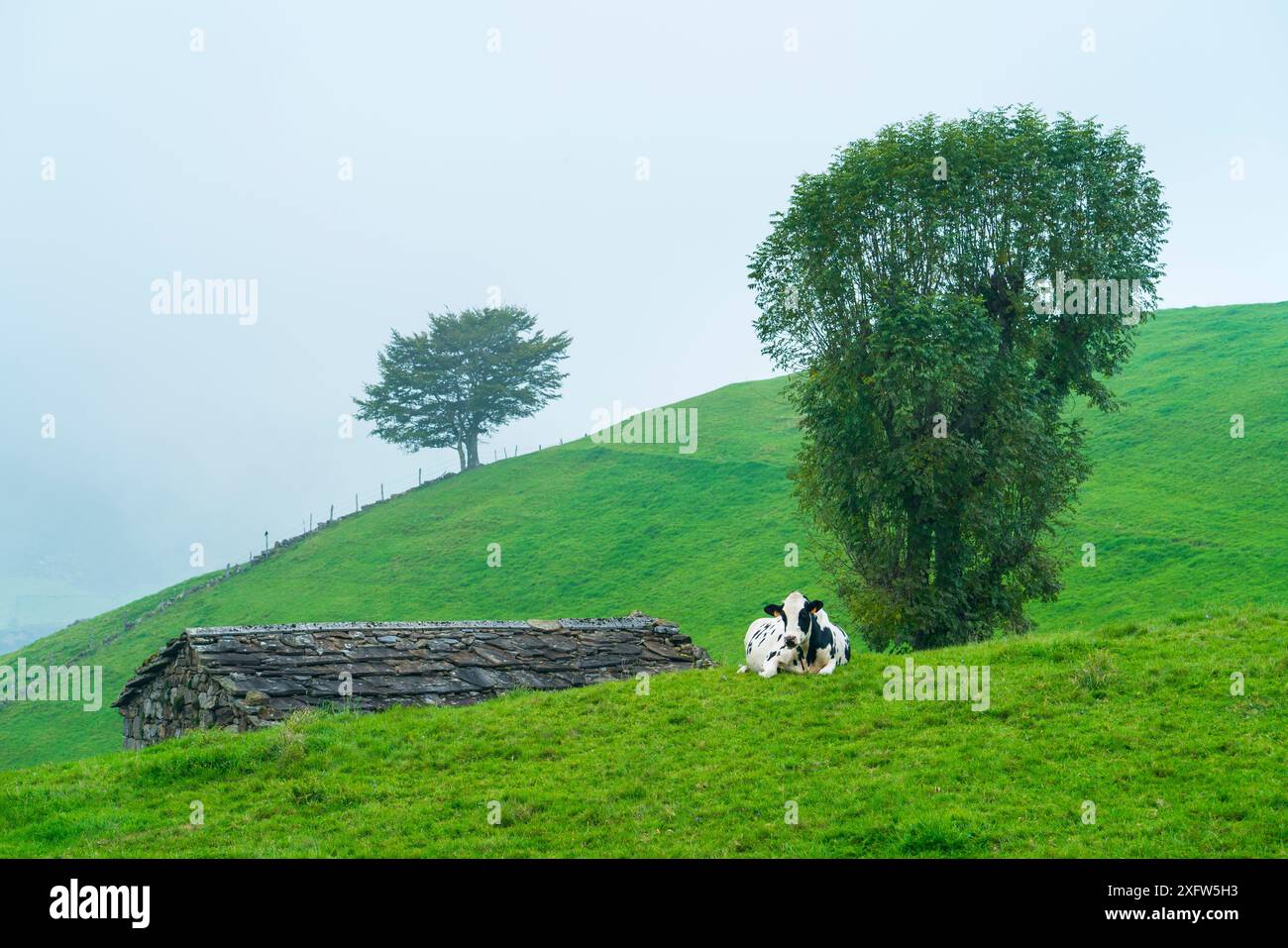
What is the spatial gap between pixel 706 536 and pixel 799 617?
50.2 m

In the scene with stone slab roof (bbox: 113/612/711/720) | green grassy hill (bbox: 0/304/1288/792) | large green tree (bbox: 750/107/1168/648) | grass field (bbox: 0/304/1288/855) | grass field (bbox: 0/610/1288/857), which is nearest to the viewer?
grass field (bbox: 0/610/1288/857)

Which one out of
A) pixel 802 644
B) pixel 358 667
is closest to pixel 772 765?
pixel 802 644

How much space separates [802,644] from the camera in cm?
2311

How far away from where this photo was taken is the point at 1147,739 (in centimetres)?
1666

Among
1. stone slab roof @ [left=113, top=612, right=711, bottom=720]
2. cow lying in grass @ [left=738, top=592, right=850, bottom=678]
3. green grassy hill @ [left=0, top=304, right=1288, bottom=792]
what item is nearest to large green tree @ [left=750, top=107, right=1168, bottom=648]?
stone slab roof @ [left=113, top=612, right=711, bottom=720]

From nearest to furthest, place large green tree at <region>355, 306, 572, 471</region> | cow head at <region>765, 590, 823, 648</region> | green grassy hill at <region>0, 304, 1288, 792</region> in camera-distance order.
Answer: cow head at <region>765, 590, 823, 648</region>, green grassy hill at <region>0, 304, 1288, 792</region>, large green tree at <region>355, 306, 572, 471</region>

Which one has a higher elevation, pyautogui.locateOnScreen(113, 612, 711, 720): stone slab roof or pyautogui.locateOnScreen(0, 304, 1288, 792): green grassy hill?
pyautogui.locateOnScreen(0, 304, 1288, 792): green grassy hill

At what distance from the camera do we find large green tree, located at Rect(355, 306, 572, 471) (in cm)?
10431

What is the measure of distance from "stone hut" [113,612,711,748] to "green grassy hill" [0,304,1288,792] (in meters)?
25.4

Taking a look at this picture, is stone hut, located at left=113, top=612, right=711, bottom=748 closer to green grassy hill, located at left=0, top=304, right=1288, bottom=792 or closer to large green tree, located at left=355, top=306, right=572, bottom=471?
green grassy hill, located at left=0, top=304, right=1288, bottom=792

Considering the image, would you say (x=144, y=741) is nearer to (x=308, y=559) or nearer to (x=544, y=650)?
(x=544, y=650)

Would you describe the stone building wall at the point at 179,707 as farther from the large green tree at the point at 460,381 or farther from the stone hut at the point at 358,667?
the large green tree at the point at 460,381

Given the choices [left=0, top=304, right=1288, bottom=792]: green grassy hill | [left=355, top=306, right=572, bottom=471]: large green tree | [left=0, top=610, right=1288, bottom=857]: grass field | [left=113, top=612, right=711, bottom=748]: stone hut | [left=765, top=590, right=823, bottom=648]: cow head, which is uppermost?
[left=355, top=306, right=572, bottom=471]: large green tree
